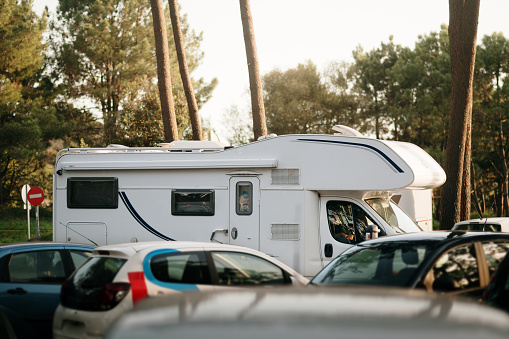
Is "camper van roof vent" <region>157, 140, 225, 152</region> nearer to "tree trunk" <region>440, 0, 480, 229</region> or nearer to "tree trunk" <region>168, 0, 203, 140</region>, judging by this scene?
"tree trunk" <region>440, 0, 480, 229</region>

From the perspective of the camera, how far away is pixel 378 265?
23.1 ft

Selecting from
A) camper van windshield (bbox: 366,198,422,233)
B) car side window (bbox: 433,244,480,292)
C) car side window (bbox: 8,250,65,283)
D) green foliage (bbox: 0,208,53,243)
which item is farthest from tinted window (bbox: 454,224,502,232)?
green foliage (bbox: 0,208,53,243)

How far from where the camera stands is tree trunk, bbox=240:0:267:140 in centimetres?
2058

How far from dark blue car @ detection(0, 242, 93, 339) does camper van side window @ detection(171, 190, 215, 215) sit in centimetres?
382

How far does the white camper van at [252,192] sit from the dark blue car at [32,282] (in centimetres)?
389

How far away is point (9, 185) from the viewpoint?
47.6 m

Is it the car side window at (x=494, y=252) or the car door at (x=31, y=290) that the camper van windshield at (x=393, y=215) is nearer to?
the car side window at (x=494, y=252)

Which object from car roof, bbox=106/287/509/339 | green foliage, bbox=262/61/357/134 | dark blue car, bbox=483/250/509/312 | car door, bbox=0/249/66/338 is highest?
green foliage, bbox=262/61/357/134

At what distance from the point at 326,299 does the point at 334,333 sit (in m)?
0.50

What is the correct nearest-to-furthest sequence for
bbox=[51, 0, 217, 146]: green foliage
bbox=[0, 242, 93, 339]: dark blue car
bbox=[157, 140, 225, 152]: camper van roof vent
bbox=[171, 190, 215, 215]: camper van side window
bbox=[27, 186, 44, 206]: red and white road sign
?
bbox=[0, 242, 93, 339]: dark blue car, bbox=[171, 190, 215, 215]: camper van side window, bbox=[157, 140, 225, 152]: camper van roof vent, bbox=[27, 186, 44, 206]: red and white road sign, bbox=[51, 0, 217, 146]: green foliage

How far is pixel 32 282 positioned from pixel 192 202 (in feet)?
15.0

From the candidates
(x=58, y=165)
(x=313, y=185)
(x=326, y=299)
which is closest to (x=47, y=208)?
(x=58, y=165)

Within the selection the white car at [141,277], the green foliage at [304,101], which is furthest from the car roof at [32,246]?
the green foliage at [304,101]

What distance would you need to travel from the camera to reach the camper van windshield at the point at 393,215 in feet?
39.8
